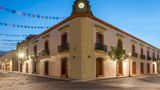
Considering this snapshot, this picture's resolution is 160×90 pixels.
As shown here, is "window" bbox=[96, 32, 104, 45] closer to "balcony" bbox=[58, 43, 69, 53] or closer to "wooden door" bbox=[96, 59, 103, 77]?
"wooden door" bbox=[96, 59, 103, 77]

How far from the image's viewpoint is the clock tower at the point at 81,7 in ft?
80.6

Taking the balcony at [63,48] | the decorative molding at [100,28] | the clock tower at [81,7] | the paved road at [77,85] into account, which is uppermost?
the clock tower at [81,7]

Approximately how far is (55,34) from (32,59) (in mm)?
11278

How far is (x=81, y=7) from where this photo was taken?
2477 cm

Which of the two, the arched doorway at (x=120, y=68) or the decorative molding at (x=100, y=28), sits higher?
the decorative molding at (x=100, y=28)

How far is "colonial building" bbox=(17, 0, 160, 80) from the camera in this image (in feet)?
77.0

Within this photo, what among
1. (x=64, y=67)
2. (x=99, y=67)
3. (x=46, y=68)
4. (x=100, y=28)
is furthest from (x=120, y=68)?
(x=46, y=68)

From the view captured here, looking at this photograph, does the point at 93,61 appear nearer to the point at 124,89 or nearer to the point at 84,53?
the point at 84,53

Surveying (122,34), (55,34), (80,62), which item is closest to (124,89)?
(80,62)

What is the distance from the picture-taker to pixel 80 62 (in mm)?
23141

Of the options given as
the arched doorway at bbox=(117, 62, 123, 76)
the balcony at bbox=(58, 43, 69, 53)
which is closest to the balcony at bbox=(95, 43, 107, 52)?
the balcony at bbox=(58, 43, 69, 53)

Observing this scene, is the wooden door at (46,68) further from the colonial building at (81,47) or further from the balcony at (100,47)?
the balcony at (100,47)

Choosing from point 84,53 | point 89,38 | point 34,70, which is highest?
point 89,38

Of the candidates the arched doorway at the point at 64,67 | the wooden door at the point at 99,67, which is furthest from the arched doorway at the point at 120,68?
the arched doorway at the point at 64,67
